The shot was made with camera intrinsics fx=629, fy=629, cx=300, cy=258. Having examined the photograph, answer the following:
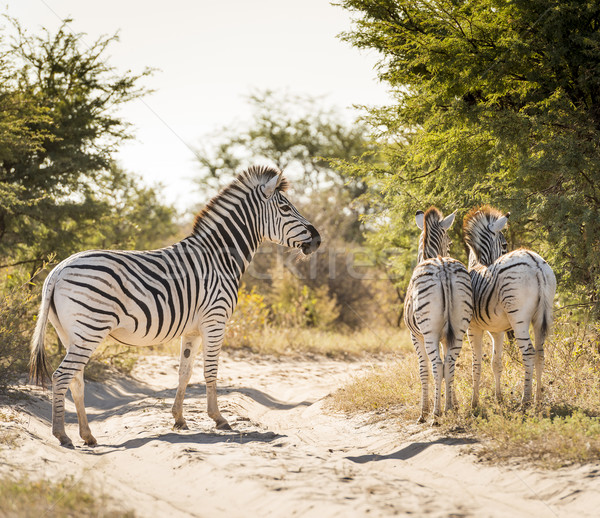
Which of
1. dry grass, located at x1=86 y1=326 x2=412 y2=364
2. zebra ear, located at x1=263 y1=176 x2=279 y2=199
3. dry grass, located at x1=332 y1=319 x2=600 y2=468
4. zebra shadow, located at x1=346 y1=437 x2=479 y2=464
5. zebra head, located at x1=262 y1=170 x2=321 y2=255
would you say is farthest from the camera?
dry grass, located at x1=86 y1=326 x2=412 y2=364

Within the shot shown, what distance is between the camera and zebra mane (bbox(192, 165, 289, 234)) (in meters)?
8.24

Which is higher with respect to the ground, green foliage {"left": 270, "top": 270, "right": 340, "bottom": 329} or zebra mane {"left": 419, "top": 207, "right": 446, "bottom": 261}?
zebra mane {"left": 419, "top": 207, "right": 446, "bottom": 261}

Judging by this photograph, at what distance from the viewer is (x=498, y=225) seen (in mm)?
7980

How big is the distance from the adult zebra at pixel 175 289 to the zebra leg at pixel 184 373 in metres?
0.01

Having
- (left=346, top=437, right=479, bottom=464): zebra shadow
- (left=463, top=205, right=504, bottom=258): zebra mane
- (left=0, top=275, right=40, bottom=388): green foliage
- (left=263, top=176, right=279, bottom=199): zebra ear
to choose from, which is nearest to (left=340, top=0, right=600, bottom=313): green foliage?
(left=463, top=205, right=504, bottom=258): zebra mane

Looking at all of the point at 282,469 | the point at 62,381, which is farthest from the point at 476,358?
the point at 62,381

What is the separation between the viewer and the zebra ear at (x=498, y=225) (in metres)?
7.94

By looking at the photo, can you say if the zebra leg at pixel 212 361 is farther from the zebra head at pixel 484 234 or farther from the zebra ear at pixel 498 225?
the zebra ear at pixel 498 225

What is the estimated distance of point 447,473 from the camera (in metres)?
5.60

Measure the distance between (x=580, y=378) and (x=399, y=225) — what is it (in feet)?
→ 15.1

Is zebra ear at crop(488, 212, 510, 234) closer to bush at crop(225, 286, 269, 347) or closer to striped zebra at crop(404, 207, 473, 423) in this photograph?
striped zebra at crop(404, 207, 473, 423)

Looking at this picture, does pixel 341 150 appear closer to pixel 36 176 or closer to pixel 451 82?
pixel 36 176

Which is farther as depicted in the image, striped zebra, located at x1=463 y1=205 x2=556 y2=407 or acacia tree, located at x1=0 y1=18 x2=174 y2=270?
acacia tree, located at x1=0 y1=18 x2=174 y2=270

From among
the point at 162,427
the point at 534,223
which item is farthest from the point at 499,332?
the point at 162,427
